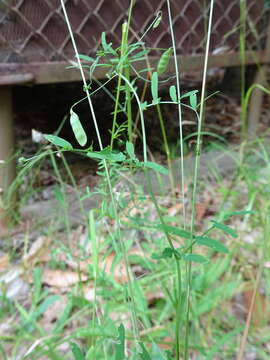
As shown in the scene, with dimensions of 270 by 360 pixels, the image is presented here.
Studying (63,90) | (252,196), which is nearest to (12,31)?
(63,90)

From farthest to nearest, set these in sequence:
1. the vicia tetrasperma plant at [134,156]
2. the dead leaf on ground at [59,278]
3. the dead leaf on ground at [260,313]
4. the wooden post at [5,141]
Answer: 1. the wooden post at [5,141]
2. the dead leaf on ground at [59,278]
3. the dead leaf on ground at [260,313]
4. the vicia tetrasperma plant at [134,156]

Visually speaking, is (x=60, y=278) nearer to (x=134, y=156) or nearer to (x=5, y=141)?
(x=5, y=141)

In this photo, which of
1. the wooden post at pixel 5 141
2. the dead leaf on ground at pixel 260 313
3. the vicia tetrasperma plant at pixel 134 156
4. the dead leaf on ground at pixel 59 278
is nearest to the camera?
the vicia tetrasperma plant at pixel 134 156

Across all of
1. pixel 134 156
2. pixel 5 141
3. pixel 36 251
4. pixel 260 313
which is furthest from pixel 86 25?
pixel 134 156

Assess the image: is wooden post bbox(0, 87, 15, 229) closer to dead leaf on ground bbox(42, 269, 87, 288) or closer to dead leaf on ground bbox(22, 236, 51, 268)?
dead leaf on ground bbox(22, 236, 51, 268)

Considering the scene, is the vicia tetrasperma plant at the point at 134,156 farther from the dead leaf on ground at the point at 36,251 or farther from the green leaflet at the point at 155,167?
the dead leaf on ground at the point at 36,251

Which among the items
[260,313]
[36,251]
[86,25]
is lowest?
[260,313]

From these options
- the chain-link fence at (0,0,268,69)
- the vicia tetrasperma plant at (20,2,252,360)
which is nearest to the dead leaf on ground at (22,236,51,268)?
the chain-link fence at (0,0,268,69)

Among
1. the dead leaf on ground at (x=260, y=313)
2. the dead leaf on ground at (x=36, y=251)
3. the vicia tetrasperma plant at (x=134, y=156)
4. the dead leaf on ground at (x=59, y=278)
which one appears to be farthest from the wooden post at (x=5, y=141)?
the vicia tetrasperma plant at (x=134, y=156)
